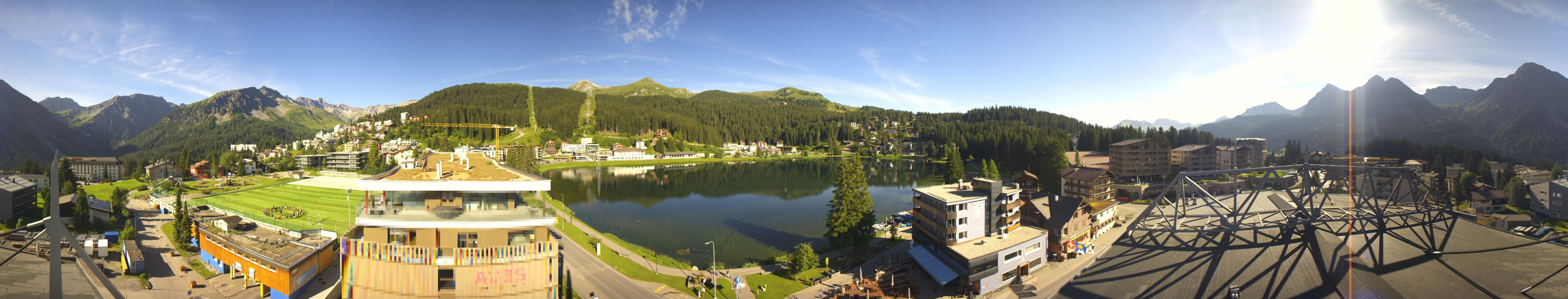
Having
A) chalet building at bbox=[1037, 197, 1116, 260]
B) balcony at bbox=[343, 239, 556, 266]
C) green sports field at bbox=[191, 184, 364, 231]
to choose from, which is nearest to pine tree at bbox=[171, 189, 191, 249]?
green sports field at bbox=[191, 184, 364, 231]

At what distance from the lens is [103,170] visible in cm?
2606

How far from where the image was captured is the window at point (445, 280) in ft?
15.0

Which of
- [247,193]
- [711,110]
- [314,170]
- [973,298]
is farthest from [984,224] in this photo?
[711,110]

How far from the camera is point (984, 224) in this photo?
13.0m

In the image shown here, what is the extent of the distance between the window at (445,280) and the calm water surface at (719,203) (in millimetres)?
10368

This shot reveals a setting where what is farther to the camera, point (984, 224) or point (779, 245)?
point (779, 245)

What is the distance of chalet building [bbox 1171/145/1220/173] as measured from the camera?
3158 cm

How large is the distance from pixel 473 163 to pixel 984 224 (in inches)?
484

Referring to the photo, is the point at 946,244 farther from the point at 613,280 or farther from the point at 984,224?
the point at 613,280

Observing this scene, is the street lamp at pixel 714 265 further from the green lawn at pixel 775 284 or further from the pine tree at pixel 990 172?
the pine tree at pixel 990 172

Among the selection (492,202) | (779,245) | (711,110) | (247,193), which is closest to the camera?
(492,202)

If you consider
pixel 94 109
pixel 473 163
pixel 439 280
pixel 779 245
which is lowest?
pixel 779 245

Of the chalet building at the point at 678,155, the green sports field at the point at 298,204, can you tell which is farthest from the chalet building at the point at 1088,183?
the chalet building at the point at 678,155

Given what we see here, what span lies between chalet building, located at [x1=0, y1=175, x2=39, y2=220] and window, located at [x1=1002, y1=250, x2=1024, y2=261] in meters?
21.8
